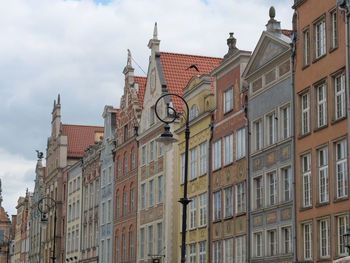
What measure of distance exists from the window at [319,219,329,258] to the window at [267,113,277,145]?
581cm

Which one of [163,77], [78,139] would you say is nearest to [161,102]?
[163,77]

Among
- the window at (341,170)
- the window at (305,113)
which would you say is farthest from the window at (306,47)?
the window at (341,170)

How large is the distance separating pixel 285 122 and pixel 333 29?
18.5ft

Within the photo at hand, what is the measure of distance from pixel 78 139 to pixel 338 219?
193ft

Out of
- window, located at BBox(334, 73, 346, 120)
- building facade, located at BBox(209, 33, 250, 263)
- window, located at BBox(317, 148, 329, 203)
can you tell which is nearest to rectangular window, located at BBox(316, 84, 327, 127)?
window, located at BBox(334, 73, 346, 120)

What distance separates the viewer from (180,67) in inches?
2132

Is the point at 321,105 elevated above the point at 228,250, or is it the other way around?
the point at 321,105

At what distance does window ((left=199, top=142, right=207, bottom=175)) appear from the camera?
4397cm

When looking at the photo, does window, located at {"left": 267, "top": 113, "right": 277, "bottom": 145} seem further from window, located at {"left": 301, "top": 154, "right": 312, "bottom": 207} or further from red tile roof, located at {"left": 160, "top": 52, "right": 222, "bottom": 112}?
→ red tile roof, located at {"left": 160, "top": 52, "right": 222, "bottom": 112}

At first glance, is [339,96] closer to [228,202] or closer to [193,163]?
[228,202]

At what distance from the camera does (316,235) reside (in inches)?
1220

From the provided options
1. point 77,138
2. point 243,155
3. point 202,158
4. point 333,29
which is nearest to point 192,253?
point 202,158

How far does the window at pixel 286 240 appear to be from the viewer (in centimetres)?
3350

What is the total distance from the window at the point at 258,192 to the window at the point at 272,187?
2.55 ft
